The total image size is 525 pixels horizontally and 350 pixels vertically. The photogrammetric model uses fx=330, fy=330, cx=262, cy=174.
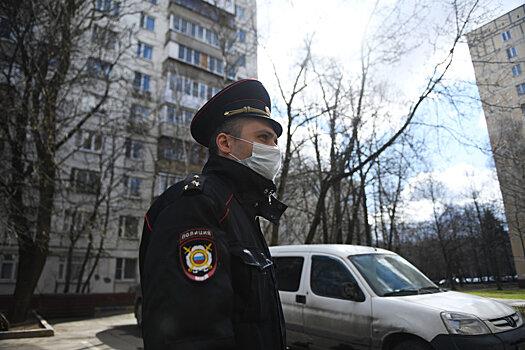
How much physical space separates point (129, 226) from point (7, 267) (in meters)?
7.04

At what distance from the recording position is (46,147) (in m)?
9.66

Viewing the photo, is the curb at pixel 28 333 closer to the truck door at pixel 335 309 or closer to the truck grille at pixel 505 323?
the truck door at pixel 335 309

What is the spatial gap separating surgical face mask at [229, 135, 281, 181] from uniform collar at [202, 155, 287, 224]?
9cm

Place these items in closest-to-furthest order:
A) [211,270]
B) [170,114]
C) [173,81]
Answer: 1. [211,270]
2. [173,81]
3. [170,114]

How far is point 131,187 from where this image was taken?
24344 millimetres

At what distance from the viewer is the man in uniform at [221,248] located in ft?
3.73

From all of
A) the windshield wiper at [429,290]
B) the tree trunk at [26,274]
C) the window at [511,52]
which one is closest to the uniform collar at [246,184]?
the windshield wiper at [429,290]

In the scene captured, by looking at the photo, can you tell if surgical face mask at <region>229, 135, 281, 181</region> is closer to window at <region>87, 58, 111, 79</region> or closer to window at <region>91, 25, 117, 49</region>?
window at <region>87, 58, 111, 79</region>

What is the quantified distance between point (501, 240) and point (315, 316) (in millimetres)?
2784

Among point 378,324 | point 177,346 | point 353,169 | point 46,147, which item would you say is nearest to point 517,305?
point 378,324

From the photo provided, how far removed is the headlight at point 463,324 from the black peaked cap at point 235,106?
3.14 m

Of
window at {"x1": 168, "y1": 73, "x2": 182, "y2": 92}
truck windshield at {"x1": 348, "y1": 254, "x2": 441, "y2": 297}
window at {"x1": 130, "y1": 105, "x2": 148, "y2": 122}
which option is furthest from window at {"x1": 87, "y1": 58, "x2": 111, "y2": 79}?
truck windshield at {"x1": 348, "y1": 254, "x2": 441, "y2": 297}

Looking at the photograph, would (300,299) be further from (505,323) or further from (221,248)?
(221,248)

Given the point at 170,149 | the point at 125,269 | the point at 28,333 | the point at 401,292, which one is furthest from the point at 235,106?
the point at 125,269
